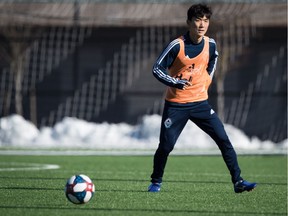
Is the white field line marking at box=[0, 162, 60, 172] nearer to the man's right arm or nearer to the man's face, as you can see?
the man's right arm

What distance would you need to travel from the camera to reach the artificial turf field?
7.86 metres

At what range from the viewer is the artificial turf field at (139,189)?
786 centimetres

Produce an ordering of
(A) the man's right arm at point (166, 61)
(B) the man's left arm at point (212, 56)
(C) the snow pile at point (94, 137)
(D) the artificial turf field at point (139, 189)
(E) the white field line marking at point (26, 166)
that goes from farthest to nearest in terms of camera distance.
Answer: (C) the snow pile at point (94, 137)
(E) the white field line marking at point (26, 166)
(B) the man's left arm at point (212, 56)
(A) the man's right arm at point (166, 61)
(D) the artificial turf field at point (139, 189)

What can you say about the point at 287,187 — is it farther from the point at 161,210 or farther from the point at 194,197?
the point at 161,210

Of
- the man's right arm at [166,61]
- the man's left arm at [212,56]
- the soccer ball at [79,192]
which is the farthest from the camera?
the man's left arm at [212,56]

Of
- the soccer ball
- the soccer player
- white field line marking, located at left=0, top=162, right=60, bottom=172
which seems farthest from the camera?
white field line marking, located at left=0, top=162, right=60, bottom=172

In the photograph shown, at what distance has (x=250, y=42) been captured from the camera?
26.9 metres

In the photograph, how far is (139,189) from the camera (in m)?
10.1

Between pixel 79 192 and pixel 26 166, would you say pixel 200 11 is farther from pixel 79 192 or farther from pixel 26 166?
pixel 26 166

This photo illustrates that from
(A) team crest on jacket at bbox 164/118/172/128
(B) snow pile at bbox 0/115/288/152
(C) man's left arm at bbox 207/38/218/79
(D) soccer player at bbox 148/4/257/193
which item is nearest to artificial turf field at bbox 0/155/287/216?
(D) soccer player at bbox 148/4/257/193

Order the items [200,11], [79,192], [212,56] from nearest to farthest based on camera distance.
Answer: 1. [79,192]
2. [200,11]
3. [212,56]

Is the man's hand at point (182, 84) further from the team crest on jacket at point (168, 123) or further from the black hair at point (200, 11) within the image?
the black hair at point (200, 11)

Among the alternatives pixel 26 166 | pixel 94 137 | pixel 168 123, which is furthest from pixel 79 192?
pixel 94 137

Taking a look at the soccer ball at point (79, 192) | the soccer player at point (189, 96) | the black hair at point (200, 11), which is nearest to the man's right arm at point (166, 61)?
the soccer player at point (189, 96)
